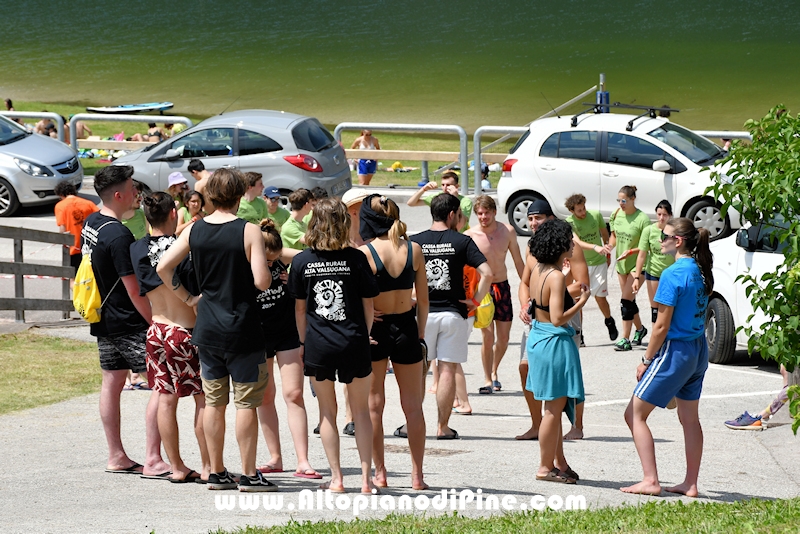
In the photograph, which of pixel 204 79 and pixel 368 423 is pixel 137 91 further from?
pixel 368 423

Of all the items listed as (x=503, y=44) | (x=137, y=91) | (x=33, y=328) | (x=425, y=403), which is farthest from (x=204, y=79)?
(x=425, y=403)

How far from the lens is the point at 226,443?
796 cm

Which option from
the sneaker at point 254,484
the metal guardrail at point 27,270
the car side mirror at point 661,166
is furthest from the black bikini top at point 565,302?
the car side mirror at point 661,166

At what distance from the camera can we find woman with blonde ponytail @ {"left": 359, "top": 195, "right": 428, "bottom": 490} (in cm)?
660

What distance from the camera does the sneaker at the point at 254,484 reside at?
6383 mm

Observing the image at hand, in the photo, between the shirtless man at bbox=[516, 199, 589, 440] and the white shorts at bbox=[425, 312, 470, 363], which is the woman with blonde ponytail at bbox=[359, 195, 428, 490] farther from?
the white shorts at bbox=[425, 312, 470, 363]

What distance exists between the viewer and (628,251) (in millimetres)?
12266

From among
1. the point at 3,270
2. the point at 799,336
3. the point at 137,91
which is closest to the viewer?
the point at 799,336

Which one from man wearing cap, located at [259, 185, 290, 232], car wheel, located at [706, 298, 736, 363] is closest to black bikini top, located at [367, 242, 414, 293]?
man wearing cap, located at [259, 185, 290, 232]

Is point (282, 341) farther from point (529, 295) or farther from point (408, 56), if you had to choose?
point (408, 56)

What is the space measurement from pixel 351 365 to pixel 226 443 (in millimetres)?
2123

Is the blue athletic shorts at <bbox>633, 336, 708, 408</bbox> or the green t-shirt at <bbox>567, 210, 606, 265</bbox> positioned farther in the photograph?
the green t-shirt at <bbox>567, 210, 606, 265</bbox>

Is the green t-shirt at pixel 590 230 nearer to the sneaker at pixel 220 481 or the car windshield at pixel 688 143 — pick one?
the car windshield at pixel 688 143

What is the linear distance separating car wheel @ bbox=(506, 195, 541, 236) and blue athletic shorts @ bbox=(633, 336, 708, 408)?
10.3m
